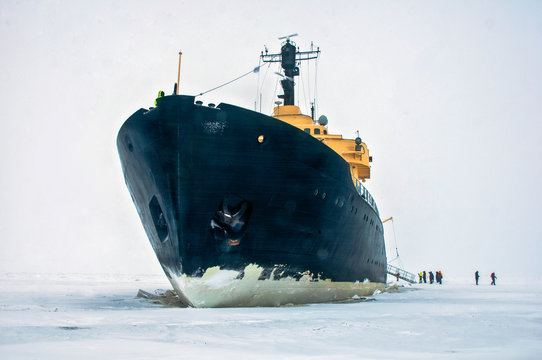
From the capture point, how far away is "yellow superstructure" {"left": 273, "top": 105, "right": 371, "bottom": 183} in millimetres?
18656

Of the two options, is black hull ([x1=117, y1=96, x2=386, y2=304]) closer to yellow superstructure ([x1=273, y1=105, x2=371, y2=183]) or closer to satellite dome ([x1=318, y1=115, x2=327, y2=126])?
yellow superstructure ([x1=273, y1=105, x2=371, y2=183])

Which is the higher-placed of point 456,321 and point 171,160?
point 171,160

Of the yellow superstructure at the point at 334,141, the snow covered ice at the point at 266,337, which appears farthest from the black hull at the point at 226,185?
the yellow superstructure at the point at 334,141

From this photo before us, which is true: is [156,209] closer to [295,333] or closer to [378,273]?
[295,333]

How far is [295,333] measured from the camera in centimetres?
607

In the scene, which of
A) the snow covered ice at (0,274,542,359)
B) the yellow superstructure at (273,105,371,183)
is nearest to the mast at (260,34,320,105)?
the yellow superstructure at (273,105,371,183)

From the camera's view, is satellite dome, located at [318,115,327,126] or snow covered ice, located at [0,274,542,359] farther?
satellite dome, located at [318,115,327,126]

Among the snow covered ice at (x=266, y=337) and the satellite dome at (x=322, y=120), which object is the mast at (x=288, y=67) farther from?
the snow covered ice at (x=266, y=337)

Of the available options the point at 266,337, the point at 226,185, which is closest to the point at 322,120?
the point at 226,185

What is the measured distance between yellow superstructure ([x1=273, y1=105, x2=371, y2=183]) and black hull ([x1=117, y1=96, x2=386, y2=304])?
7.84 m

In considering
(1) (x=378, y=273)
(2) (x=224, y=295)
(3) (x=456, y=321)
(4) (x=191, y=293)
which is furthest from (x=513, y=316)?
(1) (x=378, y=273)

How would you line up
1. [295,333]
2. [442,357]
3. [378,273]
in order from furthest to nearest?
1. [378,273]
2. [295,333]
3. [442,357]

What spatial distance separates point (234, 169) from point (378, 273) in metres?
12.7

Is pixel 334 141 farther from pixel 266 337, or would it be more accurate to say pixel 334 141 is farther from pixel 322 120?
pixel 266 337
